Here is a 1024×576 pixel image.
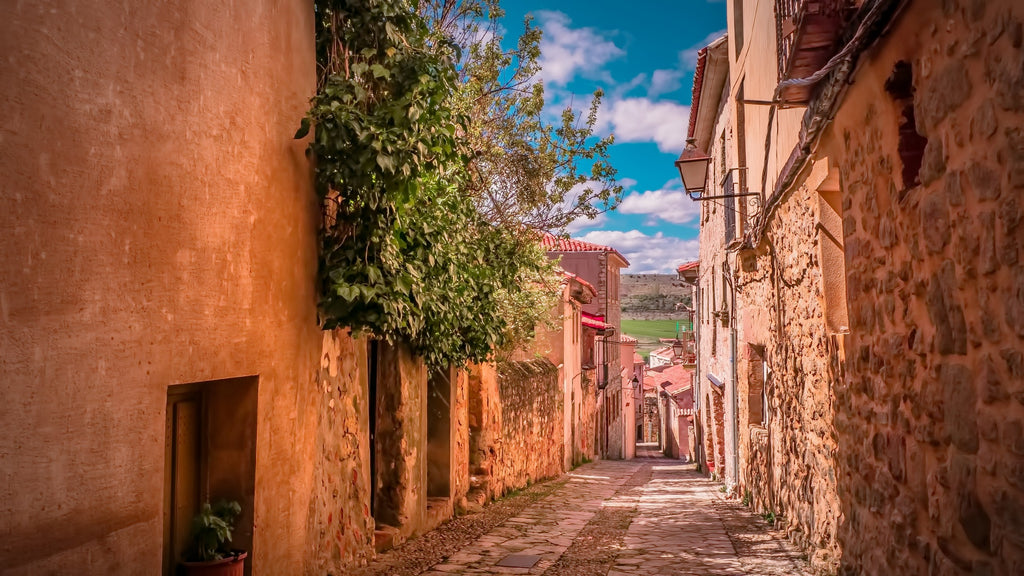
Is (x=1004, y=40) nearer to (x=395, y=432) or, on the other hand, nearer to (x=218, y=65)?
(x=218, y=65)

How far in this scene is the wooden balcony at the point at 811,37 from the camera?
432 centimetres

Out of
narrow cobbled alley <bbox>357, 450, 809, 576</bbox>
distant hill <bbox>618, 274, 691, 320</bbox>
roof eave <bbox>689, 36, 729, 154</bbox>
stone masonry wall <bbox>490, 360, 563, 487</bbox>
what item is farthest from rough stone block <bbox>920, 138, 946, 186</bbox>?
distant hill <bbox>618, 274, 691, 320</bbox>

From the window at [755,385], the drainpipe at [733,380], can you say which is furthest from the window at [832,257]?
the drainpipe at [733,380]

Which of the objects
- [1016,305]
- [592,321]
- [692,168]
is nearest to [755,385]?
[692,168]

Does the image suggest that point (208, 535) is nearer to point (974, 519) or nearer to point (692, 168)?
point (974, 519)

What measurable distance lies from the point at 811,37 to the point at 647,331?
55824 mm

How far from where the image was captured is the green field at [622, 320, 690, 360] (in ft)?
192

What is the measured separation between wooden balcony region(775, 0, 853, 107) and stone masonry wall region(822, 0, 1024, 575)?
382 millimetres

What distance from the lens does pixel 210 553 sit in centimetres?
441

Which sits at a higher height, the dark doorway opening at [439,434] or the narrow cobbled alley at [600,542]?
the dark doorway opening at [439,434]

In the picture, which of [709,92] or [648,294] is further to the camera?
[648,294]

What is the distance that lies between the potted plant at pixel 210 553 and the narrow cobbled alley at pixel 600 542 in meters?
2.04

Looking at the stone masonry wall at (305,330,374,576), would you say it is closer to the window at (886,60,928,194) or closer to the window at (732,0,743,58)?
the window at (886,60,928,194)

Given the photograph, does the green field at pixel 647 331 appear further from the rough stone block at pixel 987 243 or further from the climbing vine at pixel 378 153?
the rough stone block at pixel 987 243
